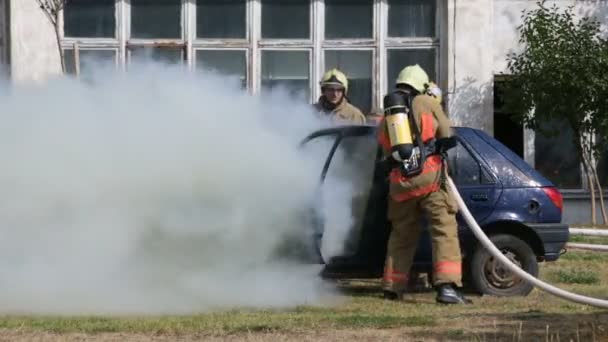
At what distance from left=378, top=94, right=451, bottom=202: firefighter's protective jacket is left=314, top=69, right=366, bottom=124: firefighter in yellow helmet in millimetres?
→ 1589

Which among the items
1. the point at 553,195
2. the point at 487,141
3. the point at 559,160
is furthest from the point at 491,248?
the point at 559,160

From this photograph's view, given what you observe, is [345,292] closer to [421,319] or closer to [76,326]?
[421,319]

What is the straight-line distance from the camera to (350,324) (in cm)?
820

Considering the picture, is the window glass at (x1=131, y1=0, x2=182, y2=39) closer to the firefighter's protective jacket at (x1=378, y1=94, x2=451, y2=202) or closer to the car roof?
the car roof

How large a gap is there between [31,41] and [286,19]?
3.87 m

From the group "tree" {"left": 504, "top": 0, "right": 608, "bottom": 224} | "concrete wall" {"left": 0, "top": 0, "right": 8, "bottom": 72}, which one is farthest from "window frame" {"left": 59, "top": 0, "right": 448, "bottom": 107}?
"tree" {"left": 504, "top": 0, "right": 608, "bottom": 224}

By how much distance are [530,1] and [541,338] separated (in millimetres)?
11585

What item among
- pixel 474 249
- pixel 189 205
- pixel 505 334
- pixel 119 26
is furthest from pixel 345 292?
pixel 119 26

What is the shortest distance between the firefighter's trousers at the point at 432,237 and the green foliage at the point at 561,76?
311 inches

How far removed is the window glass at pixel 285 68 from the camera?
60.8ft

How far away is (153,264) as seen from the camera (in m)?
9.61

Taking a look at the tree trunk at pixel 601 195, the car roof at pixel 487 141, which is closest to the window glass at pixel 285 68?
the tree trunk at pixel 601 195

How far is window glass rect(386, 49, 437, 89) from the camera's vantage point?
1853 centimetres

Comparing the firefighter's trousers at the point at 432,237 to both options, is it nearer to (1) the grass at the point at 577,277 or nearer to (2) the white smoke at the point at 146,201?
(2) the white smoke at the point at 146,201
